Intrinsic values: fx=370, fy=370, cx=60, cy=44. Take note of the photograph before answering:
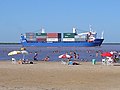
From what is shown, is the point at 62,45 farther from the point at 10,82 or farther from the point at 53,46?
the point at 10,82

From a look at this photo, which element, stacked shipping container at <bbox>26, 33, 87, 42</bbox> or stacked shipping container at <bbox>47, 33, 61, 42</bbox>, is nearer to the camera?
stacked shipping container at <bbox>26, 33, 87, 42</bbox>

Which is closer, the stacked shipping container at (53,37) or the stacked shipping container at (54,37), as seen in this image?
the stacked shipping container at (53,37)

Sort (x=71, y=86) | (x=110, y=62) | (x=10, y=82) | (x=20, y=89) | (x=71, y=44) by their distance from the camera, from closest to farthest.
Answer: (x=20, y=89) < (x=71, y=86) < (x=10, y=82) < (x=110, y=62) < (x=71, y=44)

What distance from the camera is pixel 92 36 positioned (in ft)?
461

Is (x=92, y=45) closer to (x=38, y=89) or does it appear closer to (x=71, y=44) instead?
(x=71, y=44)

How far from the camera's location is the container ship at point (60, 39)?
5428 inches

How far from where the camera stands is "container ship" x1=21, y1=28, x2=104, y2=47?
138m

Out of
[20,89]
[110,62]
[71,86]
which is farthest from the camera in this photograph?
[110,62]

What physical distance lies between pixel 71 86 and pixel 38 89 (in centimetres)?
208

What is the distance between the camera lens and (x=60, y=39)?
141875 mm

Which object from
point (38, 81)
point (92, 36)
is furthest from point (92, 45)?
point (38, 81)

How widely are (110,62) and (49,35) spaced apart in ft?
347

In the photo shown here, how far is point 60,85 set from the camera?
1888cm

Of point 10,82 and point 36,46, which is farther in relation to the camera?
point 36,46
